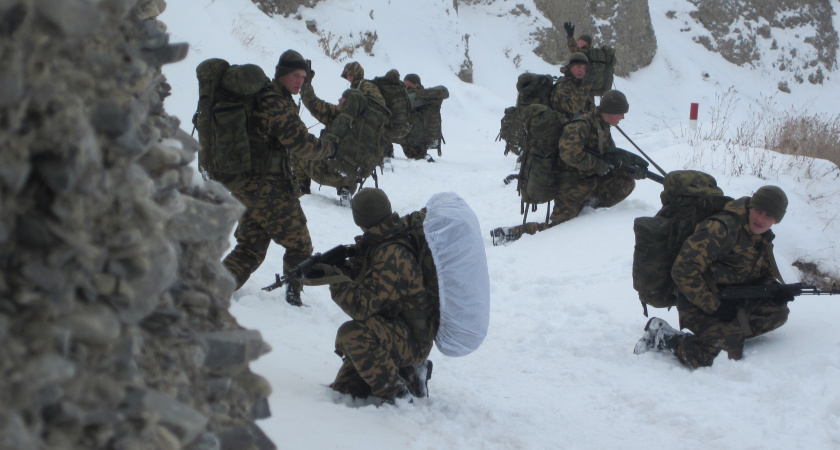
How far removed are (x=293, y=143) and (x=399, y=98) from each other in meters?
5.52

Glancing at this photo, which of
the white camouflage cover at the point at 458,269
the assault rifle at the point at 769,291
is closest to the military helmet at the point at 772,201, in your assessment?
the assault rifle at the point at 769,291

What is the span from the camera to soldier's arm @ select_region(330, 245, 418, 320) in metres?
3.28

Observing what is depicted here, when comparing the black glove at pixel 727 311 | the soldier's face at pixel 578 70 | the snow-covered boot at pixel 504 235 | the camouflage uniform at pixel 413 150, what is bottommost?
the camouflage uniform at pixel 413 150

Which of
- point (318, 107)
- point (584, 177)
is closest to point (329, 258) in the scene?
Answer: point (318, 107)

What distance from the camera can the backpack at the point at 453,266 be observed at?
3307mm

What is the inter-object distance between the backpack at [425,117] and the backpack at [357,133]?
13.1ft

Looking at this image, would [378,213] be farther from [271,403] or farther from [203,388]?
[203,388]

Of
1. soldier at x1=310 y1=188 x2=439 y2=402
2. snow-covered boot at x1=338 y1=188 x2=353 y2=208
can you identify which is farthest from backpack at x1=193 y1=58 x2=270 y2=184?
snow-covered boot at x1=338 y1=188 x2=353 y2=208

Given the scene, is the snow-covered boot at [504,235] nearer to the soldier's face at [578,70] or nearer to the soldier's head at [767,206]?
the soldier's face at [578,70]

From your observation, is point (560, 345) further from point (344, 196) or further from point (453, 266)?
point (344, 196)

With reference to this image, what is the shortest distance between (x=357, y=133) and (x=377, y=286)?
420 centimetres

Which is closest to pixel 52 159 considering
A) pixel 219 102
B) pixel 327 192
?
pixel 219 102

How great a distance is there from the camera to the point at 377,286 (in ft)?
10.8

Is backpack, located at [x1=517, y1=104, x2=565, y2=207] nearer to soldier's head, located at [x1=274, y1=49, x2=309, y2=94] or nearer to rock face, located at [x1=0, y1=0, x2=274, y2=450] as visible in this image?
soldier's head, located at [x1=274, y1=49, x2=309, y2=94]
